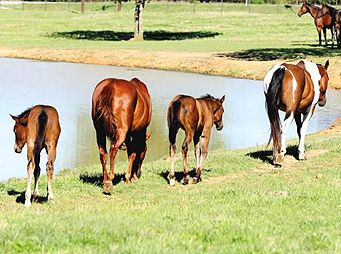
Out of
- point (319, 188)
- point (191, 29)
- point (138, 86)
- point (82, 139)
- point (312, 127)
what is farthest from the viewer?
point (191, 29)

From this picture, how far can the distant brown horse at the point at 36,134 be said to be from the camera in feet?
32.5

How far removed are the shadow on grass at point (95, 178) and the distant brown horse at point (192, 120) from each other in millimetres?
1076

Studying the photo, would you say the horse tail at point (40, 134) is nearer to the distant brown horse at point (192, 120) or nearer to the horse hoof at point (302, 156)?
the distant brown horse at point (192, 120)

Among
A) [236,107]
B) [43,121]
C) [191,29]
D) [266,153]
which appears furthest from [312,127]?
[191,29]

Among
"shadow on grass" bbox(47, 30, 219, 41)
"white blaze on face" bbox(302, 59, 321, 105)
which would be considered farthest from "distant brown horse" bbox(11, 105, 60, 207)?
"shadow on grass" bbox(47, 30, 219, 41)

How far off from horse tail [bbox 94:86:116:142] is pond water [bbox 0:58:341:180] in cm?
386

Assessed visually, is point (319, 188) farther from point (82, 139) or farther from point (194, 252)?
point (82, 139)

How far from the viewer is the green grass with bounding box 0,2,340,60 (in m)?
45.7

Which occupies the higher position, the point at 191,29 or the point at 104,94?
the point at 104,94

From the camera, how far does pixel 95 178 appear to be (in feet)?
41.6

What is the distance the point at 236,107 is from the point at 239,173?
39.1 ft

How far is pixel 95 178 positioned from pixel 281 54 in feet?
91.8

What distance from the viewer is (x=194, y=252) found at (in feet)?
21.8

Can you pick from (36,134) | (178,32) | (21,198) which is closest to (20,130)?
(36,134)
